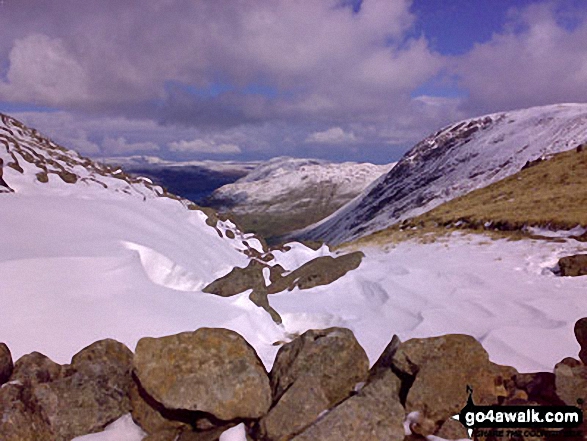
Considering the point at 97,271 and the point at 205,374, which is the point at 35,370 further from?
the point at 97,271

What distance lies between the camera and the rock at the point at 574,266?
1941 centimetres

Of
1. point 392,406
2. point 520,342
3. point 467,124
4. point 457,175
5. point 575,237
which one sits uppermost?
point 467,124

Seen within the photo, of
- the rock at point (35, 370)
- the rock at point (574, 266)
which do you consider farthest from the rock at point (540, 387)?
the rock at point (574, 266)

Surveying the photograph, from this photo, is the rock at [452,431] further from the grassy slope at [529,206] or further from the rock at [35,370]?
the grassy slope at [529,206]

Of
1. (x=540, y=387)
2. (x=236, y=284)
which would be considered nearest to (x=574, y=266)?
(x=540, y=387)

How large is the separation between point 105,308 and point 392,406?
9.99m

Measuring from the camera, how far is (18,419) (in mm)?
6836

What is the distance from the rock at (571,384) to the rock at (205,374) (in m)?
5.15

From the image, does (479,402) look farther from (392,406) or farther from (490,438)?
(392,406)

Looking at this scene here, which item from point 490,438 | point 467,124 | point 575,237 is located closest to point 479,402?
point 490,438

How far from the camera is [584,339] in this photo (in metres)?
7.67

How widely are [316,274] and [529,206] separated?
22885 mm

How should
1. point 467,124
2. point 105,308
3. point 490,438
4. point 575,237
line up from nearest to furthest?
point 490,438, point 105,308, point 575,237, point 467,124

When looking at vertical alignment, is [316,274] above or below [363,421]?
above
